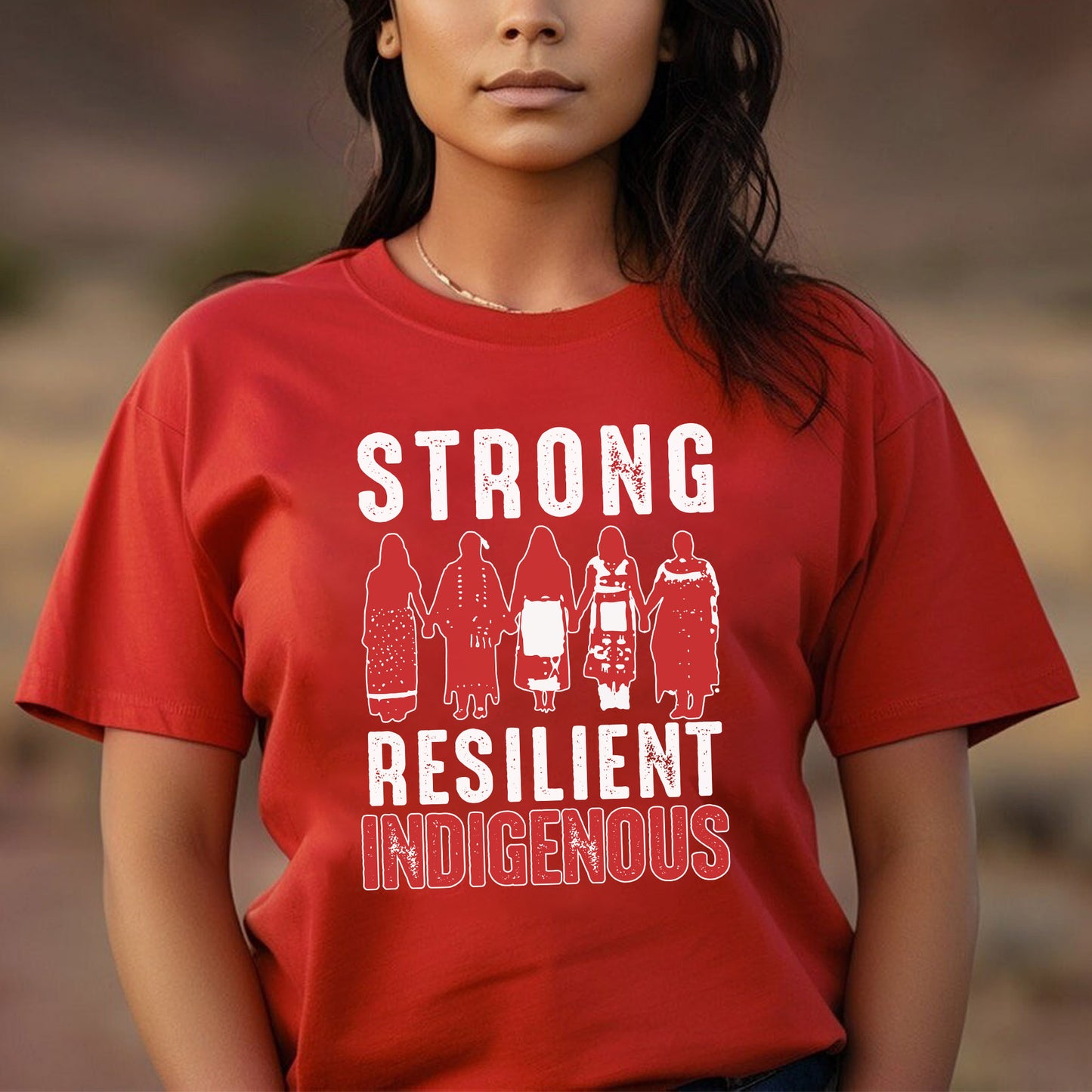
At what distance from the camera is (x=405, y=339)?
1.35 m

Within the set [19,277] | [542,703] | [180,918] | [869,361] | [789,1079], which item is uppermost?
[19,277]

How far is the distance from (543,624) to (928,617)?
28 centimetres

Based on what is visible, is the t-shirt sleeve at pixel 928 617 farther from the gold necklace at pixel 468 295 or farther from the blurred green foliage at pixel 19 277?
the blurred green foliage at pixel 19 277

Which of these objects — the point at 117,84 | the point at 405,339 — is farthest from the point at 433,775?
the point at 117,84

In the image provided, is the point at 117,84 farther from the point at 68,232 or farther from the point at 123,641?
the point at 123,641

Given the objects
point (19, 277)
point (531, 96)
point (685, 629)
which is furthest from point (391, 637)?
point (19, 277)

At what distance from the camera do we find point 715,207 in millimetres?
1422

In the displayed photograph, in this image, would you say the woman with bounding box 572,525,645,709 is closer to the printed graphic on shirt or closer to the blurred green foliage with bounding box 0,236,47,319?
the printed graphic on shirt

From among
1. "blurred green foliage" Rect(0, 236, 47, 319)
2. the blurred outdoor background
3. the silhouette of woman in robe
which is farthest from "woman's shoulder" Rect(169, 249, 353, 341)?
"blurred green foliage" Rect(0, 236, 47, 319)

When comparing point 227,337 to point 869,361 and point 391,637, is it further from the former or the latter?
point 869,361

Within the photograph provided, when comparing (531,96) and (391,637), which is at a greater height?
(531,96)

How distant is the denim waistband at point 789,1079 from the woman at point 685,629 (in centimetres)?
22

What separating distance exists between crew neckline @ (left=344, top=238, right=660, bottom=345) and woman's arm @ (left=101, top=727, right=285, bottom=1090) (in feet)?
1.06

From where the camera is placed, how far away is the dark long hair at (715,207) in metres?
1.36
